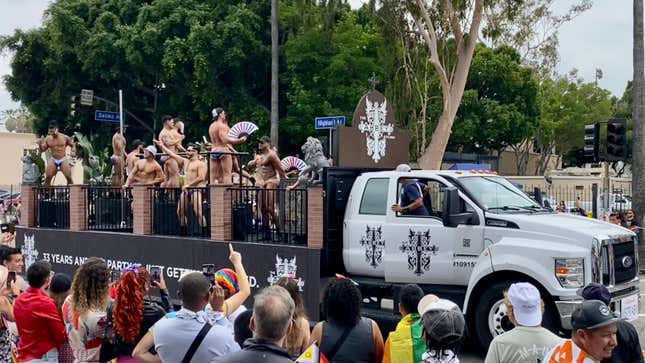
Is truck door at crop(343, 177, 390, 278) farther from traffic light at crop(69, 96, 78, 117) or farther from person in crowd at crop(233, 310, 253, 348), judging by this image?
traffic light at crop(69, 96, 78, 117)

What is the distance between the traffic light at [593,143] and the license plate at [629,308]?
7664 mm

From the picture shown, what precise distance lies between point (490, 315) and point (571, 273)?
1.06 meters

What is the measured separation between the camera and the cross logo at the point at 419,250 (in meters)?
9.36

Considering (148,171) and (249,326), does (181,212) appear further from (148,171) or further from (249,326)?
(249,326)

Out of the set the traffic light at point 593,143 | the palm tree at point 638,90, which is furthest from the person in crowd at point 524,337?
the palm tree at point 638,90

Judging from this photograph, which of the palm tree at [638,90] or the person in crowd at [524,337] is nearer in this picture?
the person in crowd at [524,337]

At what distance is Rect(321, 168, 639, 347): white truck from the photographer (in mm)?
8398

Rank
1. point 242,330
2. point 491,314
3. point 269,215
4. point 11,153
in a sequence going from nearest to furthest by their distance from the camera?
point 242,330
point 491,314
point 269,215
point 11,153

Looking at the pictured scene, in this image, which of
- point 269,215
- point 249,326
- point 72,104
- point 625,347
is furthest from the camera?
point 72,104

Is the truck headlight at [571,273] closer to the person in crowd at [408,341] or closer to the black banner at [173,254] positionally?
the black banner at [173,254]

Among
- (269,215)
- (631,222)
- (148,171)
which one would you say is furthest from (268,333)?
(631,222)

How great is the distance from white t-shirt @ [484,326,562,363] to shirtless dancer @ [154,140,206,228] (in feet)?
27.7

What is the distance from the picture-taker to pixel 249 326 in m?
4.68

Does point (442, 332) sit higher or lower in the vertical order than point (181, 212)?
lower
